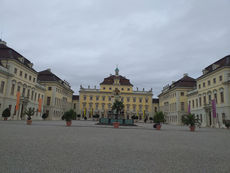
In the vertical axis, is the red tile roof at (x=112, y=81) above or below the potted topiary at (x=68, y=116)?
above

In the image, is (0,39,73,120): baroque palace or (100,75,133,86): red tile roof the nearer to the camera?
(0,39,73,120): baroque palace

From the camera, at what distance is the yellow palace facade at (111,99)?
76938 mm

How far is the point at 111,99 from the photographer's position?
252 ft

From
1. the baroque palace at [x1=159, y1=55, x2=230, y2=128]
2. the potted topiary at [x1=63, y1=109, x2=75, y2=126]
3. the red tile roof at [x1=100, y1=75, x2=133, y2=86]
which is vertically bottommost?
the potted topiary at [x1=63, y1=109, x2=75, y2=126]

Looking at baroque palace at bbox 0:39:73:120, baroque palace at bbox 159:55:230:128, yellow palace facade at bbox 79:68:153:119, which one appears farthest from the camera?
yellow palace facade at bbox 79:68:153:119

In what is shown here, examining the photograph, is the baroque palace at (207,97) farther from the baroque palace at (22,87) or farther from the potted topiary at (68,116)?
the baroque palace at (22,87)

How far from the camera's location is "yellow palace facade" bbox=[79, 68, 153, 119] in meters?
76.9

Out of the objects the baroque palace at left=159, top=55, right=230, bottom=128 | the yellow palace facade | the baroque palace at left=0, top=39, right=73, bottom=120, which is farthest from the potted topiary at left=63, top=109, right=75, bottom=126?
the yellow palace facade

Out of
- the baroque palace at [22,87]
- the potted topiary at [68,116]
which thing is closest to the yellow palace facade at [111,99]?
the baroque palace at [22,87]

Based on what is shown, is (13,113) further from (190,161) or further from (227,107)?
(227,107)

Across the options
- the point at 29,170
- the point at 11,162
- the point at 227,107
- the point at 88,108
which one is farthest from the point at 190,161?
the point at 88,108

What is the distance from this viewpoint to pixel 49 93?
55.3 meters

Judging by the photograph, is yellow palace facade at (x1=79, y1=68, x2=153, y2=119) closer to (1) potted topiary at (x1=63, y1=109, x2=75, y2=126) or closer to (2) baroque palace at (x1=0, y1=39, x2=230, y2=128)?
(2) baroque palace at (x1=0, y1=39, x2=230, y2=128)

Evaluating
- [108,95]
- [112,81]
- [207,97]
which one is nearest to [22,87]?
[207,97]
